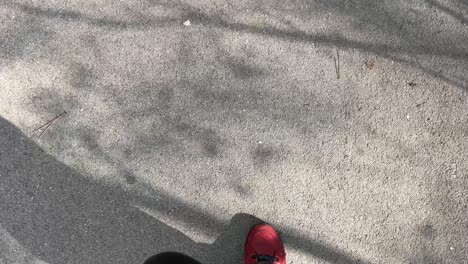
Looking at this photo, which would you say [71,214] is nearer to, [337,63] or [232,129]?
[232,129]

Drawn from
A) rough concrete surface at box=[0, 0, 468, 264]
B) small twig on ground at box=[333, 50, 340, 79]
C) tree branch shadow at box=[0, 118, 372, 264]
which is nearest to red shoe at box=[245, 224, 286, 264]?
rough concrete surface at box=[0, 0, 468, 264]

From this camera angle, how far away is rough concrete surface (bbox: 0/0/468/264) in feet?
8.70

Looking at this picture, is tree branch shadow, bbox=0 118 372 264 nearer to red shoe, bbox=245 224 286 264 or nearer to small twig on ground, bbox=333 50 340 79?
red shoe, bbox=245 224 286 264

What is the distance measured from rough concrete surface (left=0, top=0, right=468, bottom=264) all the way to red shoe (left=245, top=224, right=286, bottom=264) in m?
0.07

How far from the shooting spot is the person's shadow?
2.63 metres

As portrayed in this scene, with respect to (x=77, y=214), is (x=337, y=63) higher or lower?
higher

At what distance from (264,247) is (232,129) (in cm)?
78

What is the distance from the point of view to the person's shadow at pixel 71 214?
263 cm

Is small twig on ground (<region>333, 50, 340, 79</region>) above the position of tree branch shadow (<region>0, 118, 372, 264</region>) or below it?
above

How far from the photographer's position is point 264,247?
2.70 meters

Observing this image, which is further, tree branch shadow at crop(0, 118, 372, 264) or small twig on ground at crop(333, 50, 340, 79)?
small twig on ground at crop(333, 50, 340, 79)

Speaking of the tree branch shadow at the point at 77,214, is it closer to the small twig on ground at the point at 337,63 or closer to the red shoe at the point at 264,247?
the red shoe at the point at 264,247

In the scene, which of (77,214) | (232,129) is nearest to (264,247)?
(232,129)

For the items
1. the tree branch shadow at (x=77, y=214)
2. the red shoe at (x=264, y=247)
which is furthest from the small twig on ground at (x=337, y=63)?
the tree branch shadow at (x=77, y=214)
